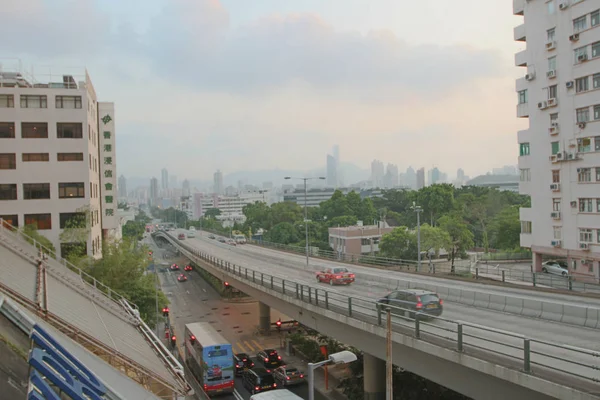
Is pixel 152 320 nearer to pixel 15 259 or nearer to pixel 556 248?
pixel 15 259

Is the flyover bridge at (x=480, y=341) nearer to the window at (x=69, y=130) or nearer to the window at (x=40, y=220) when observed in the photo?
the window at (x=40, y=220)

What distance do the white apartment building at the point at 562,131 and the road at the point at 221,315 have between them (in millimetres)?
21023

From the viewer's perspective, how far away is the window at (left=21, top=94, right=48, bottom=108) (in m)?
39.4

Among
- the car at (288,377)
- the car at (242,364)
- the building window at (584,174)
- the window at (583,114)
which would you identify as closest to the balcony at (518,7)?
the window at (583,114)

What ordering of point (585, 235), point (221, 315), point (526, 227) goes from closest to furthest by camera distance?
point (585, 235), point (526, 227), point (221, 315)

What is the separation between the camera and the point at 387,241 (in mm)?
55594

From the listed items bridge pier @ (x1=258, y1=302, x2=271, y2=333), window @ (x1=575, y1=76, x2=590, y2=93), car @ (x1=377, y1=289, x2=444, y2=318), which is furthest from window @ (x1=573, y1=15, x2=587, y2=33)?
bridge pier @ (x1=258, y1=302, x2=271, y2=333)

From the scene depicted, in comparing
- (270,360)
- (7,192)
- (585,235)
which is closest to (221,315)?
(270,360)

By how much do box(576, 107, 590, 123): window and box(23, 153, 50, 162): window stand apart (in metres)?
39.5

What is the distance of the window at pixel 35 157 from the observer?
39594mm

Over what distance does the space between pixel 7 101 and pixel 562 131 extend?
41.6m

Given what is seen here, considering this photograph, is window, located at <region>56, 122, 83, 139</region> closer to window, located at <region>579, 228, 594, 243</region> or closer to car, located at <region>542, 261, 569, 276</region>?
window, located at <region>579, 228, 594, 243</region>

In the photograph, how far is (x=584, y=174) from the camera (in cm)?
3253

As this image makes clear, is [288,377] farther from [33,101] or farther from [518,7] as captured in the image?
[518,7]
